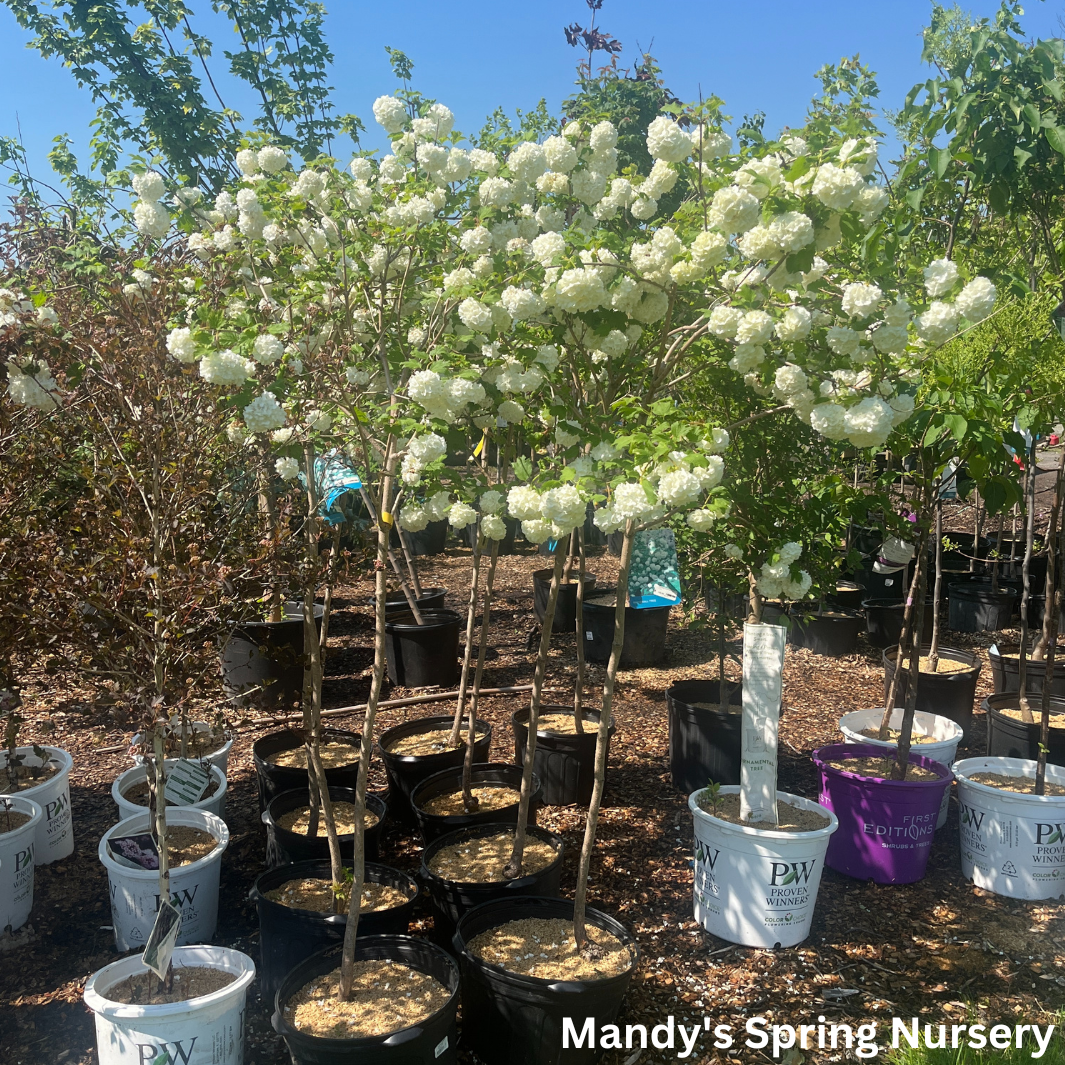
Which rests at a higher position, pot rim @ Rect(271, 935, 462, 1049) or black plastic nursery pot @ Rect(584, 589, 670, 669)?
black plastic nursery pot @ Rect(584, 589, 670, 669)

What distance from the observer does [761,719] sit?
2922 millimetres

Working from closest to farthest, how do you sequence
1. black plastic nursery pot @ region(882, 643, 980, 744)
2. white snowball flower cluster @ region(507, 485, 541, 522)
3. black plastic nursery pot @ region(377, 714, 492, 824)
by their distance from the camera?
1. white snowball flower cluster @ region(507, 485, 541, 522)
2. black plastic nursery pot @ region(377, 714, 492, 824)
3. black plastic nursery pot @ region(882, 643, 980, 744)

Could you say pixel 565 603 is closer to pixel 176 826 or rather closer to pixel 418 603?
pixel 418 603

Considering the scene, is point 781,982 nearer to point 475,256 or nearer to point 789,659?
point 475,256

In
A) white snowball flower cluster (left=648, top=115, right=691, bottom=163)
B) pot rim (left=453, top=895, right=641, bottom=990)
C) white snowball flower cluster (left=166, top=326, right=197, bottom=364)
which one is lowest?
pot rim (left=453, top=895, right=641, bottom=990)

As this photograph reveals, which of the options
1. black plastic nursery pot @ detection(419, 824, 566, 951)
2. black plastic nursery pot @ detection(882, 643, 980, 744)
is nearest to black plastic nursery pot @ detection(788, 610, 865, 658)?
black plastic nursery pot @ detection(882, 643, 980, 744)

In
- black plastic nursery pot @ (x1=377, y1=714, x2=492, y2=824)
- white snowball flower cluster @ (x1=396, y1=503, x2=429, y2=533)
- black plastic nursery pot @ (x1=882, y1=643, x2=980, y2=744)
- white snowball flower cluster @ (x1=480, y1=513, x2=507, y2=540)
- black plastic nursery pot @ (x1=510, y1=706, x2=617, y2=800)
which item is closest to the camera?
white snowball flower cluster @ (x1=396, y1=503, x2=429, y2=533)

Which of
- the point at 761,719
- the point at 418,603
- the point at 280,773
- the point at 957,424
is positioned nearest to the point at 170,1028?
the point at 280,773

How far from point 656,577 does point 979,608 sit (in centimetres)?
300

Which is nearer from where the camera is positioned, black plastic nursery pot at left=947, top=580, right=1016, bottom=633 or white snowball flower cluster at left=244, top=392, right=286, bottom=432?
white snowball flower cluster at left=244, top=392, right=286, bottom=432

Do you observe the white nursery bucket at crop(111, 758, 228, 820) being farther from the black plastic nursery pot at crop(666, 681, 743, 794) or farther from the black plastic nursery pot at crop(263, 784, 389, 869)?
the black plastic nursery pot at crop(666, 681, 743, 794)

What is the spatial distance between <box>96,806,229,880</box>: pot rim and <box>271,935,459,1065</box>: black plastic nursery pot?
651 millimetres

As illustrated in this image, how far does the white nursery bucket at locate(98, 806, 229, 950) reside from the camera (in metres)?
2.70

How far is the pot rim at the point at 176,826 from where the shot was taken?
2.70 metres
